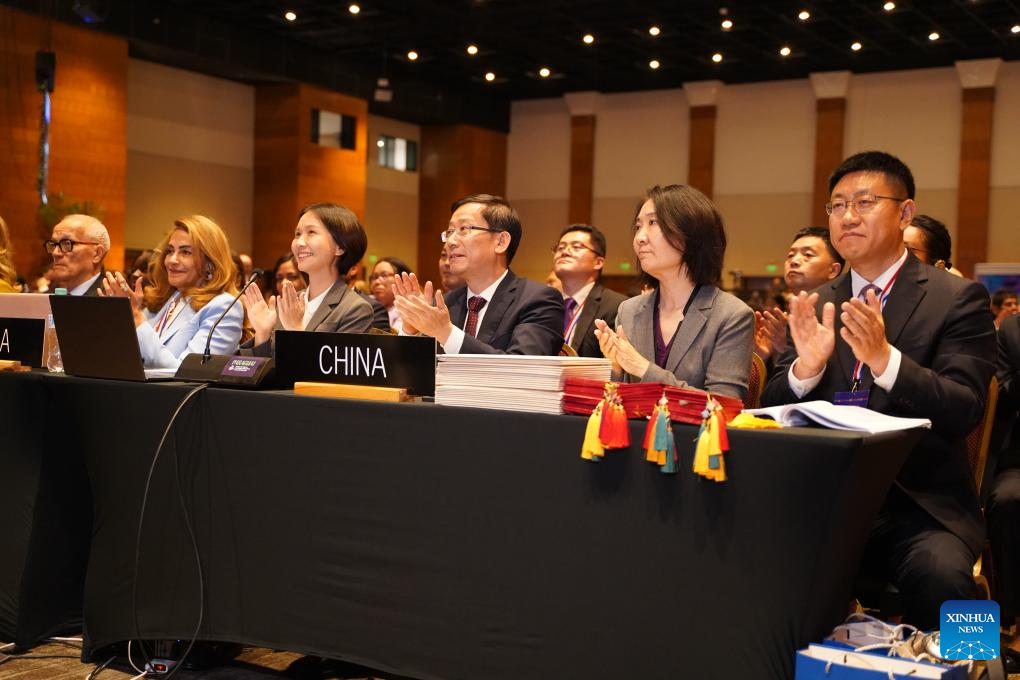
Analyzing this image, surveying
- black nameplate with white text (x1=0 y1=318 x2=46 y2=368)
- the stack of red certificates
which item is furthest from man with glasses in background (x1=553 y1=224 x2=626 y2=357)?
the stack of red certificates

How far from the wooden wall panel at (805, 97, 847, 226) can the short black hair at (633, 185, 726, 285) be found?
1446cm

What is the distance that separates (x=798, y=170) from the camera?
17.4 meters

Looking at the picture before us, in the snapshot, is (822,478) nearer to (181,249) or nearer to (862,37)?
(181,249)

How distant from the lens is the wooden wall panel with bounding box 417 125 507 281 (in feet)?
61.8

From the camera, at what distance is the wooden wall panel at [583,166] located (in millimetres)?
19016

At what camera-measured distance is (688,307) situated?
3020 millimetres

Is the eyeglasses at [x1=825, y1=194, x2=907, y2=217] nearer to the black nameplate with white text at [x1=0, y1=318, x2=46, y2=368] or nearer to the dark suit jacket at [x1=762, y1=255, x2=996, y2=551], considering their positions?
the dark suit jacket at [x1=762, y1=255, x2=996, y2=551]

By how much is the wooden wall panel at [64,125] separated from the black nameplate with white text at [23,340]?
9733 millimetres

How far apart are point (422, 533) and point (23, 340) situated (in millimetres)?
1812

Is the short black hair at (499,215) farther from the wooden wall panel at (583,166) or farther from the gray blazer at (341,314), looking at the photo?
the wooden wall panel at (583,166)

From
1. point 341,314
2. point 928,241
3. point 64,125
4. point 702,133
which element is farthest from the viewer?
point 702,133

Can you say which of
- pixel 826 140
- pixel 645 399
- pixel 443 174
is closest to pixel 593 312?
pixel 645 399

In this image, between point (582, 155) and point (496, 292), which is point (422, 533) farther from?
point (582, 155)

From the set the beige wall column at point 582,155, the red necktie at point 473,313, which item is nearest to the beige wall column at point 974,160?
the beige wall column at point 582,155
